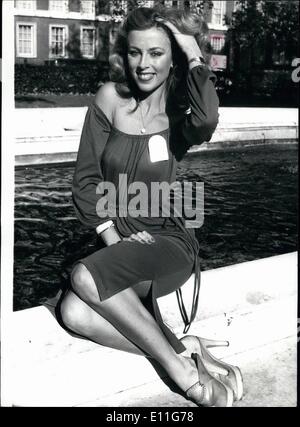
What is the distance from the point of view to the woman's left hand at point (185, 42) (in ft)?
8.17

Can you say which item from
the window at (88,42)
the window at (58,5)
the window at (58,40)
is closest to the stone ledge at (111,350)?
the window at (58,40)

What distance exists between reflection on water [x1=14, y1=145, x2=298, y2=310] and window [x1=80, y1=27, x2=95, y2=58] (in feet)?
61.9

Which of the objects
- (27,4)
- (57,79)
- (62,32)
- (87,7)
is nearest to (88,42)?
(62,32)

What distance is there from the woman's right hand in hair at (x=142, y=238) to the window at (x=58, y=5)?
2480cm

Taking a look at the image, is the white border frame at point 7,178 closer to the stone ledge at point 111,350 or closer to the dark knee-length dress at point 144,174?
the stone ledge at point 111,350

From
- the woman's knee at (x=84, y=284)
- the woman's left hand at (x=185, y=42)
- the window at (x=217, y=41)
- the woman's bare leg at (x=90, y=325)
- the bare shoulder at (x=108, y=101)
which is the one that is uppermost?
the window at (x=217, y=41)

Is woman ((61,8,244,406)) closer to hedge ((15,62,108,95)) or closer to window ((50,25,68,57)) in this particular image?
hedge ((15,62,108,95))

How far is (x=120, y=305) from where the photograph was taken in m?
2.16

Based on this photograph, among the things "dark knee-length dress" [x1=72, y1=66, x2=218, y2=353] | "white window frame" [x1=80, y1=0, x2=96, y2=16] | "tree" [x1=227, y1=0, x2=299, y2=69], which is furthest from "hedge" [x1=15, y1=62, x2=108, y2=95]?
"dark knee-length dress" [x1=72, y1=66, x2=218, y2=353]

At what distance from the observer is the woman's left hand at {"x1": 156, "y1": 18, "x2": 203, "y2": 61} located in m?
2.49

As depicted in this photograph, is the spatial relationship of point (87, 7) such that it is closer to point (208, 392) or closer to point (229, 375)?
point (229, 375)

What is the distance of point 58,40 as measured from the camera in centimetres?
→ 2588

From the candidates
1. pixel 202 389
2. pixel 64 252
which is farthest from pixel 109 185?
pixel 64 252

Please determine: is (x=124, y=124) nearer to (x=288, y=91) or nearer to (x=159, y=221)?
(x=159, y=221)
